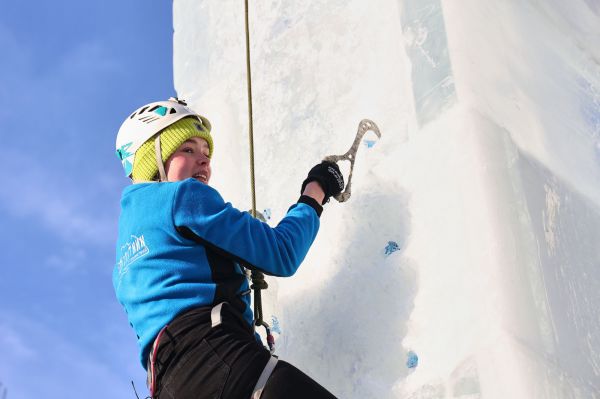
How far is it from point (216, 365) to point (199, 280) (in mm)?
248

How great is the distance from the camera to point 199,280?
1994 millimetres

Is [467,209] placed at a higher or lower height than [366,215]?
lower

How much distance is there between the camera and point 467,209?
2203 mm

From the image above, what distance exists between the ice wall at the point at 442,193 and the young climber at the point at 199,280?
0.36 metres

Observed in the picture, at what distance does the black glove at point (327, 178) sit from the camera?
2.40 meters

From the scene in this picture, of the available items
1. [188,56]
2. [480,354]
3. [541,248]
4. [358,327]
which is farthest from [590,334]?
[188,56]

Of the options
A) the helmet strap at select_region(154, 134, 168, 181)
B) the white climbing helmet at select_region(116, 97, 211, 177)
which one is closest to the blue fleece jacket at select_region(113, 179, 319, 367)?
the helmet strap at select_region(154, 134, 168, 181)

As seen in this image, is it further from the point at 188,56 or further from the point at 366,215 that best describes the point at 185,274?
the point at 188,56

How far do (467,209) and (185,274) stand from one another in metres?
0.84

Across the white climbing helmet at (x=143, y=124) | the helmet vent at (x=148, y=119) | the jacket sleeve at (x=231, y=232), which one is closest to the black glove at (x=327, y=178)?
the jacket sleeve at (x=231, y=232)

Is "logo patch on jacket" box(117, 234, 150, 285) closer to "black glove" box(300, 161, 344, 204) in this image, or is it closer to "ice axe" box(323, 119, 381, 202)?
"black glove" box(300, 161, 344, 204)

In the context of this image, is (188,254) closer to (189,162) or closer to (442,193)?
(189,162)

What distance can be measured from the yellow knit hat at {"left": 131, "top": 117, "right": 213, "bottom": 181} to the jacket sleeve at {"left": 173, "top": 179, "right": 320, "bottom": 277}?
295mm

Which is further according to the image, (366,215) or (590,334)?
(366,215)
